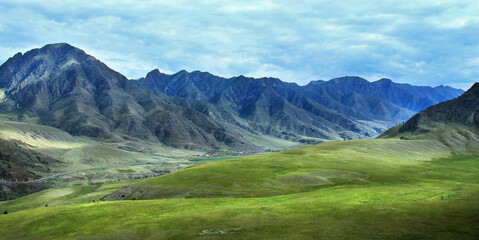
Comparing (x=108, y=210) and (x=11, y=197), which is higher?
(x=108, y=210)

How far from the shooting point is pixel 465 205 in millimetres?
41281

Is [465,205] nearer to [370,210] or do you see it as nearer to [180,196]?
[370,210]

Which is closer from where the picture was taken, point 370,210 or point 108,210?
point 370,210

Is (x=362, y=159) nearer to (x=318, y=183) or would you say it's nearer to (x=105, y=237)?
(x=318, y=183)

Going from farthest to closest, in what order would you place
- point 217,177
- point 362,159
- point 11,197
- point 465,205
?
point 11,197
point 362,159
point 217,177
point 465,205

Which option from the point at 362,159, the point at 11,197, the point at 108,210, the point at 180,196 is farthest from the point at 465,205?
the point at 11,197

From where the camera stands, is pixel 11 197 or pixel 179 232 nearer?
pixel 179 232

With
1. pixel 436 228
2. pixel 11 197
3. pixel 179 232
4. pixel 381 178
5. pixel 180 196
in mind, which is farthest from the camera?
pixel 11 197

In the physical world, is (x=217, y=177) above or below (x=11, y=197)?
above

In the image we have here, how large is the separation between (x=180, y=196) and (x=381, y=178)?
57.1m

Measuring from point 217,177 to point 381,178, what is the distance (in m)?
48.4

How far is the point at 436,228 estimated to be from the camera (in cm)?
3288

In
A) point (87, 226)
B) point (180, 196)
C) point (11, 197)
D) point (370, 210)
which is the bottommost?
point (11, 197)

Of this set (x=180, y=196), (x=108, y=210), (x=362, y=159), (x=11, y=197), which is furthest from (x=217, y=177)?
(x=11, y=197)
